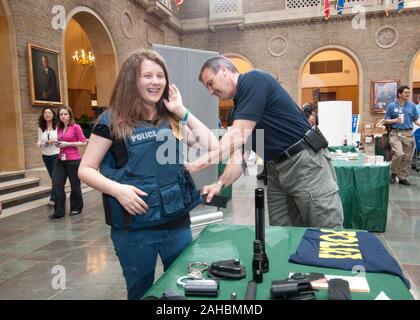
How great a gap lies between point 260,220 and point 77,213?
4898mm

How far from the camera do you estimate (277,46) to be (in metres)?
15.0

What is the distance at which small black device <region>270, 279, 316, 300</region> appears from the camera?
1.08 m

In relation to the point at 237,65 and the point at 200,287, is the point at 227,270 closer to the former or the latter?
the point at 200,287

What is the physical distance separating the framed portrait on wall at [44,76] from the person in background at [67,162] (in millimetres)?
2467

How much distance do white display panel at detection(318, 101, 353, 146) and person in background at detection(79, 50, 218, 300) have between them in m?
5.78

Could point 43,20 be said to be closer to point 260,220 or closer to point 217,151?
point 217,151

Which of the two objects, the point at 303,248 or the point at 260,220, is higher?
the point at 260,220

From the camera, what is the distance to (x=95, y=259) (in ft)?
11.8

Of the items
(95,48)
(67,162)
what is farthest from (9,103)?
(95,48)

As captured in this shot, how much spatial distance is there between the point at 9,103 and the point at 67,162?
2.85 metres

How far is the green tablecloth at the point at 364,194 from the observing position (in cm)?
414
